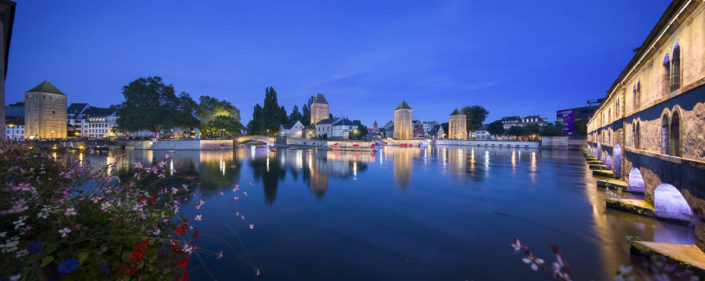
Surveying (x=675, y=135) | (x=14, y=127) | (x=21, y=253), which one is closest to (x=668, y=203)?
(x=675, y=135)

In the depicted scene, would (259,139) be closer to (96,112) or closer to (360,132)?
(360,132)

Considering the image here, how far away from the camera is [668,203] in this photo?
824 centimetres

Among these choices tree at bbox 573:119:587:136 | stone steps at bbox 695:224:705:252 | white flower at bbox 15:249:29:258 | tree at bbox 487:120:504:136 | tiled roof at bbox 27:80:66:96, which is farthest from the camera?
tree at bbox 487:120:504:136

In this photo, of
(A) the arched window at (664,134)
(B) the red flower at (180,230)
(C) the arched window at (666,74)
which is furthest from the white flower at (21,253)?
(C) the arched window at (666,74)

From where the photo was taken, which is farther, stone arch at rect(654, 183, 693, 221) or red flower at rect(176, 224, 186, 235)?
stone arch at rect(654, 183, 693, 221)

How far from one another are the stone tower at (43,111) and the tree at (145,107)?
19.4 meters

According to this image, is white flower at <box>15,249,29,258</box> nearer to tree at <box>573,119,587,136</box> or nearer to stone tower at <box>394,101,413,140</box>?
tree at <box>573,119,587,136</box>

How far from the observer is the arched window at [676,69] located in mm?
7109

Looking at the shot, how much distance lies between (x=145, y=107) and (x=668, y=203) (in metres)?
53.4

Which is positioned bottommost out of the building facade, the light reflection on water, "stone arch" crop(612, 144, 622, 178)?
the light reflection on water

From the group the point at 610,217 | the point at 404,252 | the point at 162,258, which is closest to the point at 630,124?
the point at 610,217

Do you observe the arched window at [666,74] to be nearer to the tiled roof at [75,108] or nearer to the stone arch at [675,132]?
the stone arch at [675,132]

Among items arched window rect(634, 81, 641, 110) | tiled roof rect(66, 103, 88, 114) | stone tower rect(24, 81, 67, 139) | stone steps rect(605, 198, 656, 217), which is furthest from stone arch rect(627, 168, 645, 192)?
tiled roof rect(66, 103, 88, 114)

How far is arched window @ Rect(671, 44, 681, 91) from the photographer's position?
7.11 metres
